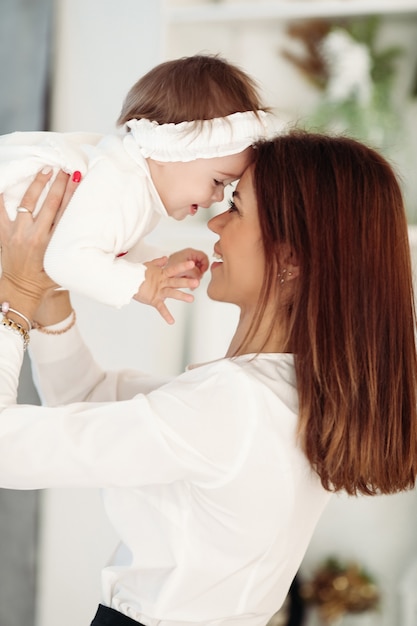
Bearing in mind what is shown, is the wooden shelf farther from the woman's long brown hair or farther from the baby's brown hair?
the woman's long brown hair

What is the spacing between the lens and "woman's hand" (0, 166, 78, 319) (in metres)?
1.29

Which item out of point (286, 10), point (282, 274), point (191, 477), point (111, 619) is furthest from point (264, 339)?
point (286, 10)

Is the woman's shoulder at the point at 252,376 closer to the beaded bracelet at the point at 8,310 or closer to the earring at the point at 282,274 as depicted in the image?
the earring at the point at 282,274

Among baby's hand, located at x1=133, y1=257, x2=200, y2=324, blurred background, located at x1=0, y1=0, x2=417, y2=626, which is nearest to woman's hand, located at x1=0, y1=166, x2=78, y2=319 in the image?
baby's hand, located at x1=133, y1=257, x2=200, y2=324

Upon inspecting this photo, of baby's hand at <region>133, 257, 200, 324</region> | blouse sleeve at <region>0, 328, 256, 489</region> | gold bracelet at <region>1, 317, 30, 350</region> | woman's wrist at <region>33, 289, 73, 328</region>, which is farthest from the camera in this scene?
woman's wrist at <region>33, 289, 73, 328</region>

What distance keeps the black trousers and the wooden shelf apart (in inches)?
58.8

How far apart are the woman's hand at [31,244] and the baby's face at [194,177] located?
0.18m

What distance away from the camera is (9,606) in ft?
8.22

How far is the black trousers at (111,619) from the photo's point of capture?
4.12ft

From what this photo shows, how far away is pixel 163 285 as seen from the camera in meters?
1.35

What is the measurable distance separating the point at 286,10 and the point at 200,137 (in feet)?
2.78

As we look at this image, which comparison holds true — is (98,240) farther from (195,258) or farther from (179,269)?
(195,258)

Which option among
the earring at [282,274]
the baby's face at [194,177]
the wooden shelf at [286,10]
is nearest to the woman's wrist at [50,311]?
the baby's face at [194,177]

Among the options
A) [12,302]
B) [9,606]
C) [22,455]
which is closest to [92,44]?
[12,302]
